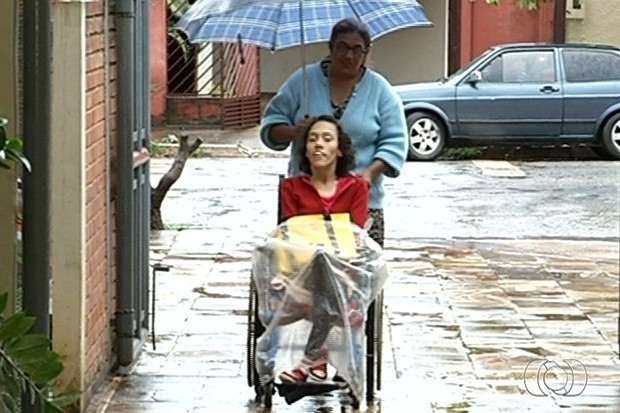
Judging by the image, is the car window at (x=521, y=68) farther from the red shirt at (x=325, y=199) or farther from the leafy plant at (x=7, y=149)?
the leafy plant at (x=7, y=149)

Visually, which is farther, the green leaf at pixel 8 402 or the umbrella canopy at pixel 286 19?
the umbrella canopy at pixel 286 19

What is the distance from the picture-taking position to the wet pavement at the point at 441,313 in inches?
264

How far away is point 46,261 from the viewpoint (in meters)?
4.55

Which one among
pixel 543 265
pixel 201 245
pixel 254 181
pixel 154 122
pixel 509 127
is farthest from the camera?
pixel 154 122

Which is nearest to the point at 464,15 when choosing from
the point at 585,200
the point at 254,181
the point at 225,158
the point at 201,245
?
the point at 225,158

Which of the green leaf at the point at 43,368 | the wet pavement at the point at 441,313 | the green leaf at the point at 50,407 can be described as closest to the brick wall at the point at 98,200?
the wet pavement at the point at 441,313

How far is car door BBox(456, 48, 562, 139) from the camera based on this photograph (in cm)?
1927

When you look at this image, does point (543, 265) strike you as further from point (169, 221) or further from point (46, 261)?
point (46, 261)

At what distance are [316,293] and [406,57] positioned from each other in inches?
713

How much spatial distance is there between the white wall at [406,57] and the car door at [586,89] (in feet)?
14.4

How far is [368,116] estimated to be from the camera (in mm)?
6883

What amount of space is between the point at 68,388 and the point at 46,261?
→ 159 cm

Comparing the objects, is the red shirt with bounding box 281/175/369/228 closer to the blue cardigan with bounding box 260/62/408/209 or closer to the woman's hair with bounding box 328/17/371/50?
the blue cardigan with bounding box 260/62/408/209

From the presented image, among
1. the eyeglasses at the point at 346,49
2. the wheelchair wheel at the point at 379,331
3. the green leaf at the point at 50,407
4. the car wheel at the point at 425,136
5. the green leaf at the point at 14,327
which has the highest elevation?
the eyeglasses at the point at 346,49
